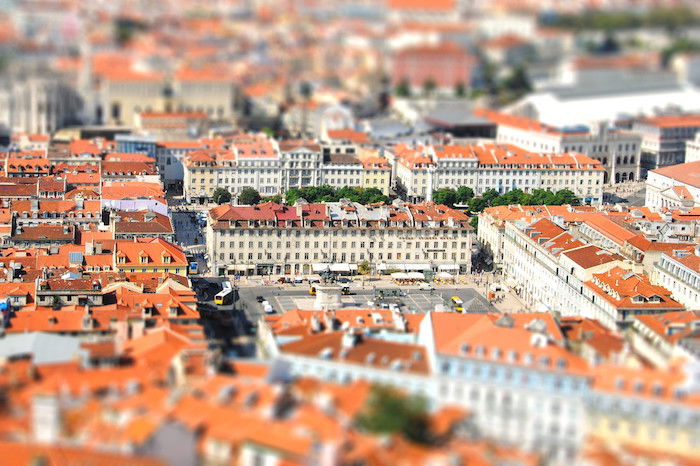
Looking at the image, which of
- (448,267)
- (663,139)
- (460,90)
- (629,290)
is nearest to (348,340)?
(629,290)

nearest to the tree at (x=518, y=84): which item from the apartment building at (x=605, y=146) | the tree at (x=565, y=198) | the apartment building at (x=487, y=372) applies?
the apartment building at (x=605, y=146)

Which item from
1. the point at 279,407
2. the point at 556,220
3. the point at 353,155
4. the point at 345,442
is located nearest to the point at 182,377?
the point at 279,407

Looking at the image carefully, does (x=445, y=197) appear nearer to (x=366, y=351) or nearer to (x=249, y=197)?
(x=249, y=197)

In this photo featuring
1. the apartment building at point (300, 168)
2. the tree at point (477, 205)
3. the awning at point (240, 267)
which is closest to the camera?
the awning at point (240, 267)

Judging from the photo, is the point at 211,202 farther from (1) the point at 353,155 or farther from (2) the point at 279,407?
(2) the point at 279,407

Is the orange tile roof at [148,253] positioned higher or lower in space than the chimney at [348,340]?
higher

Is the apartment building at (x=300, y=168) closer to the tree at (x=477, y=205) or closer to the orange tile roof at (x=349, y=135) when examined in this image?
the orange tile roof at (x=349, y=135)
